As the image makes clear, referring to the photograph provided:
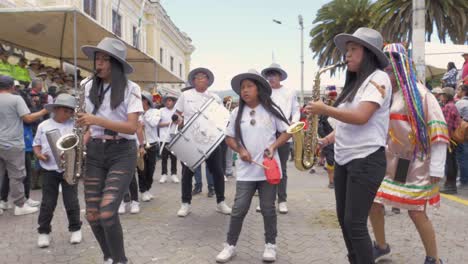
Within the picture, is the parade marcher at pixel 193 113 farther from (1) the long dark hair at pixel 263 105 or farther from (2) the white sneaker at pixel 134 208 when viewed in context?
(1) the long dark hair at pixel 263 105

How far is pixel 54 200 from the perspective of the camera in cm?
471

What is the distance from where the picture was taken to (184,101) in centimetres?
603

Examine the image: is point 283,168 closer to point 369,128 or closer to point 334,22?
point 369,128

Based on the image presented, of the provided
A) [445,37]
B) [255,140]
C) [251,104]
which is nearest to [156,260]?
[255,140]

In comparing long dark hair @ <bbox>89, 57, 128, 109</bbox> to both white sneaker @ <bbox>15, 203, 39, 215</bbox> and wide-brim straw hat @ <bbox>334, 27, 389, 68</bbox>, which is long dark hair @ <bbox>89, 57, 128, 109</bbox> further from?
white sneaker @ <bbox>15, 203, 39, 215</bbox>

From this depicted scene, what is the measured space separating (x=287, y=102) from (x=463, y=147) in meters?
4.23

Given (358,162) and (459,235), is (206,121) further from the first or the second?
(459,235)

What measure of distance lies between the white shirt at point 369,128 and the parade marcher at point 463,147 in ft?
17.0

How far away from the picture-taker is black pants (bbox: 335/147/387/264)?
2971 mm

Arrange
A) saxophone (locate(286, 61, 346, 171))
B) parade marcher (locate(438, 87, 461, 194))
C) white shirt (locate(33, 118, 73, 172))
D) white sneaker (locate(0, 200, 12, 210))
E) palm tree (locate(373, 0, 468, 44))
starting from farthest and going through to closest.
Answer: palm tree (locate(373, 0, 468, 44)) < parade marcher (locate(438, 87, 461, 194)) < white sneaker (locate(0, 200, 12, 210)) < white shirt (locate(33, 118, 73, 172)) < saxophone (locate(286, 61, 346, 171))

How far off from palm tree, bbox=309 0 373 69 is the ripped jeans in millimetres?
24216

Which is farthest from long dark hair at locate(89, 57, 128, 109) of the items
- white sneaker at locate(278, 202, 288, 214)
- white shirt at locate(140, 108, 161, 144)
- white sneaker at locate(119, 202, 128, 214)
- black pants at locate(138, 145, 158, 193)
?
white shirt at locate(140, 108, 161, 144)

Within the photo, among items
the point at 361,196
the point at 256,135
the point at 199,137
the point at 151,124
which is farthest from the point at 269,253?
the point at 151,124

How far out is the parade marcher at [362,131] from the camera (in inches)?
114
